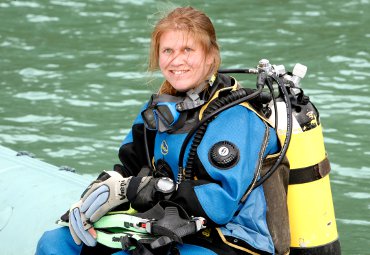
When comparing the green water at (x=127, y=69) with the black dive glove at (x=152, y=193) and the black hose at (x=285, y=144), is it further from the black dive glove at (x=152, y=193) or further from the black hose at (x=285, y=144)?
the black dive glove at (x=152, y=193)

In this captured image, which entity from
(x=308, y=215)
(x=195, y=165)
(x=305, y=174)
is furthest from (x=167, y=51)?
(x=308, y=215)

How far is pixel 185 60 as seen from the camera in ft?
11.8

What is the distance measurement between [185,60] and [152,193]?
475 mm

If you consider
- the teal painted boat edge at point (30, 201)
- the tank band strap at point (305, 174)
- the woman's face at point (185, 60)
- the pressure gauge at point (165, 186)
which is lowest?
the teal painted boat edge at point (30, 201)

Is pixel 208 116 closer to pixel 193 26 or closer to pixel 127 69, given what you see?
pixel 193 26

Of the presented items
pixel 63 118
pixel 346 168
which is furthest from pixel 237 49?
pixel 346 168

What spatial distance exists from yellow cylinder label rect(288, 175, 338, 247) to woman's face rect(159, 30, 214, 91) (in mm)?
499

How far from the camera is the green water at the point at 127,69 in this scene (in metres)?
6.65

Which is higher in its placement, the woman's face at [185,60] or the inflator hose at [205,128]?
the woman's face at [185,60]

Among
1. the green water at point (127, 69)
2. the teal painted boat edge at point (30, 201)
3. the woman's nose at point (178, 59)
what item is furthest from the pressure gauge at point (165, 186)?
the green water at point (127, 69)

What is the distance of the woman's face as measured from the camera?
141 inches

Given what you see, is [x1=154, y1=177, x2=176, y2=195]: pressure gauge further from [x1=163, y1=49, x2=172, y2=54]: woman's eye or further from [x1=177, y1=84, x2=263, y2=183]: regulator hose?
[x1=163, y1=49, x2=172, y2=54]: woman's eye

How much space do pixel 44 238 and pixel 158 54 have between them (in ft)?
2.46

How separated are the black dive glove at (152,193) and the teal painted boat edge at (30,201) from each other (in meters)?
0.89
